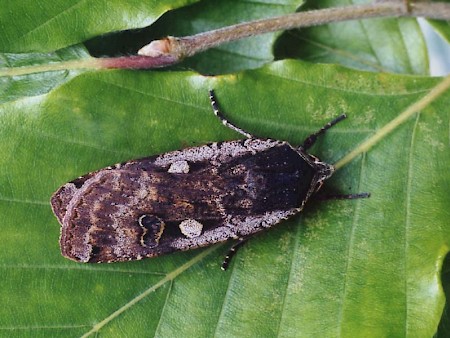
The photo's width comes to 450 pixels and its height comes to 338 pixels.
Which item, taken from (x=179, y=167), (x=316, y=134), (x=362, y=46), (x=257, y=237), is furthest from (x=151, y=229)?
(x=362, y=46)

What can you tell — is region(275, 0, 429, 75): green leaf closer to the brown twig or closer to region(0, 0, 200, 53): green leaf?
the brown twig

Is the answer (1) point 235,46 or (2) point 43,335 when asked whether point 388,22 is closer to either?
(1) point 235,46

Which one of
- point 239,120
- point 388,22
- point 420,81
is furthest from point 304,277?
point 388,22

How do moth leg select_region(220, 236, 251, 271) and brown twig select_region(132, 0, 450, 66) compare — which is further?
moth leg select_region(220, 236, 251, 271)

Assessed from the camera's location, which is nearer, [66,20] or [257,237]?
[66,20]

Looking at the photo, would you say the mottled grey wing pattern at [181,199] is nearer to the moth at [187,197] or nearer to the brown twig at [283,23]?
the moth at [187,197]

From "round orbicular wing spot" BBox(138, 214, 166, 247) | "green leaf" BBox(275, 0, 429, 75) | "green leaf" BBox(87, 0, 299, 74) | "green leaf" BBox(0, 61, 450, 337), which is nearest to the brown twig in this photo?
"green leaf" BBox(0, 61, 450, 337)

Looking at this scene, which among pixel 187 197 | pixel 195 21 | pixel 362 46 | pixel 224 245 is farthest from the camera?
pixel 362 46

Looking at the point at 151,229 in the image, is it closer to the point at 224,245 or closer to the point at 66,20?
the point at 224,245
